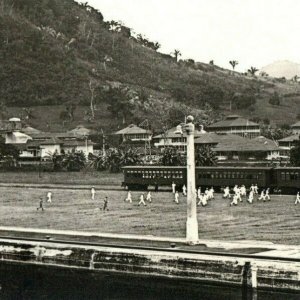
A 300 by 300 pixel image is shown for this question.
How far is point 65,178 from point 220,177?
29.2 metres

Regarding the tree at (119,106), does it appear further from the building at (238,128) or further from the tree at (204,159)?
the tree at (204,159)

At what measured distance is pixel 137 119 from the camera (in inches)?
6014

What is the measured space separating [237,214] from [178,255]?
18.3 m

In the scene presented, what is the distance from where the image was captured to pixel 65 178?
8175 cm

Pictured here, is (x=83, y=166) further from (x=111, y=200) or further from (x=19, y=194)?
(x=111, y=200)

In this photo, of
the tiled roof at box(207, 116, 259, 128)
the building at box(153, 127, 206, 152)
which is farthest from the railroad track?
the tiled roof at box(207, 116, 259, 128)

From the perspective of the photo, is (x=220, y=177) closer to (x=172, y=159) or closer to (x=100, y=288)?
(x=172, y=159)

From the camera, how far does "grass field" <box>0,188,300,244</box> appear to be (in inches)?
1270

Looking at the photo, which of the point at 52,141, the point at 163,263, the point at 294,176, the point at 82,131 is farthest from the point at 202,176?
the point at 82,131

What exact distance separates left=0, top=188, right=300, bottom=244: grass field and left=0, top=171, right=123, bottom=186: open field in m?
22.4

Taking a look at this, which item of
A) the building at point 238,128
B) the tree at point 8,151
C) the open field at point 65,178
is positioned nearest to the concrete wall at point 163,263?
the open field at point 65,178

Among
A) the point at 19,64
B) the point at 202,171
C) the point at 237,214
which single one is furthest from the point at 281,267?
the point at 19,64

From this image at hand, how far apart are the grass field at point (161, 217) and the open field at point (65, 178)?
22.4 metres

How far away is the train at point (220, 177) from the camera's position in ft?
181
